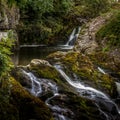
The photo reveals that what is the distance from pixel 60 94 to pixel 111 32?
752cm

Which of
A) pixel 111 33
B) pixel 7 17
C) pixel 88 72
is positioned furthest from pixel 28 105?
pixel 7 17

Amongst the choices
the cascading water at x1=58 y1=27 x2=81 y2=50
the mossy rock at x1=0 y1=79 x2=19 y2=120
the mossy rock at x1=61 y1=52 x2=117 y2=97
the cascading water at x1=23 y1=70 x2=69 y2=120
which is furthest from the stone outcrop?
the mossy rock at x1=0 y1=79 x2=19 y2=120

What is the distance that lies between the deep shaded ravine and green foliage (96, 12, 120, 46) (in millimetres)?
5088

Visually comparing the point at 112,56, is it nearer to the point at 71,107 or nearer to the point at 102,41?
the point at 102,41

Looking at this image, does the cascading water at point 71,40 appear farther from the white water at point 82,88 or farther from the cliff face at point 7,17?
the white water at point 82,88

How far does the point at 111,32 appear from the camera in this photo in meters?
19.0

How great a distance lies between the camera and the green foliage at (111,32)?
18.3 metres

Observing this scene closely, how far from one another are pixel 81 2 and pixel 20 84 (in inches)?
1006

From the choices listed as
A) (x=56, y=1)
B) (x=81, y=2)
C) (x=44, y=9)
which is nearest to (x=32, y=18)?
(x=44, y=9)

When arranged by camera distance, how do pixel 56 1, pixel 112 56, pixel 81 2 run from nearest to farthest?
pixel 112 56 < pixel 56 1 < pixel 81 2

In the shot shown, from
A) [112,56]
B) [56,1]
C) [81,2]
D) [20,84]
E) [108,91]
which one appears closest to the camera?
[20,84]

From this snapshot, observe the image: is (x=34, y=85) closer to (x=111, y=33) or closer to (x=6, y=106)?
(x=6, y=106)

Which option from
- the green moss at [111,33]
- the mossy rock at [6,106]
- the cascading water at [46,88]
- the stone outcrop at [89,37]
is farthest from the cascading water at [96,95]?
the green moss at [111,33]

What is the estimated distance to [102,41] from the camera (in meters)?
18.9
